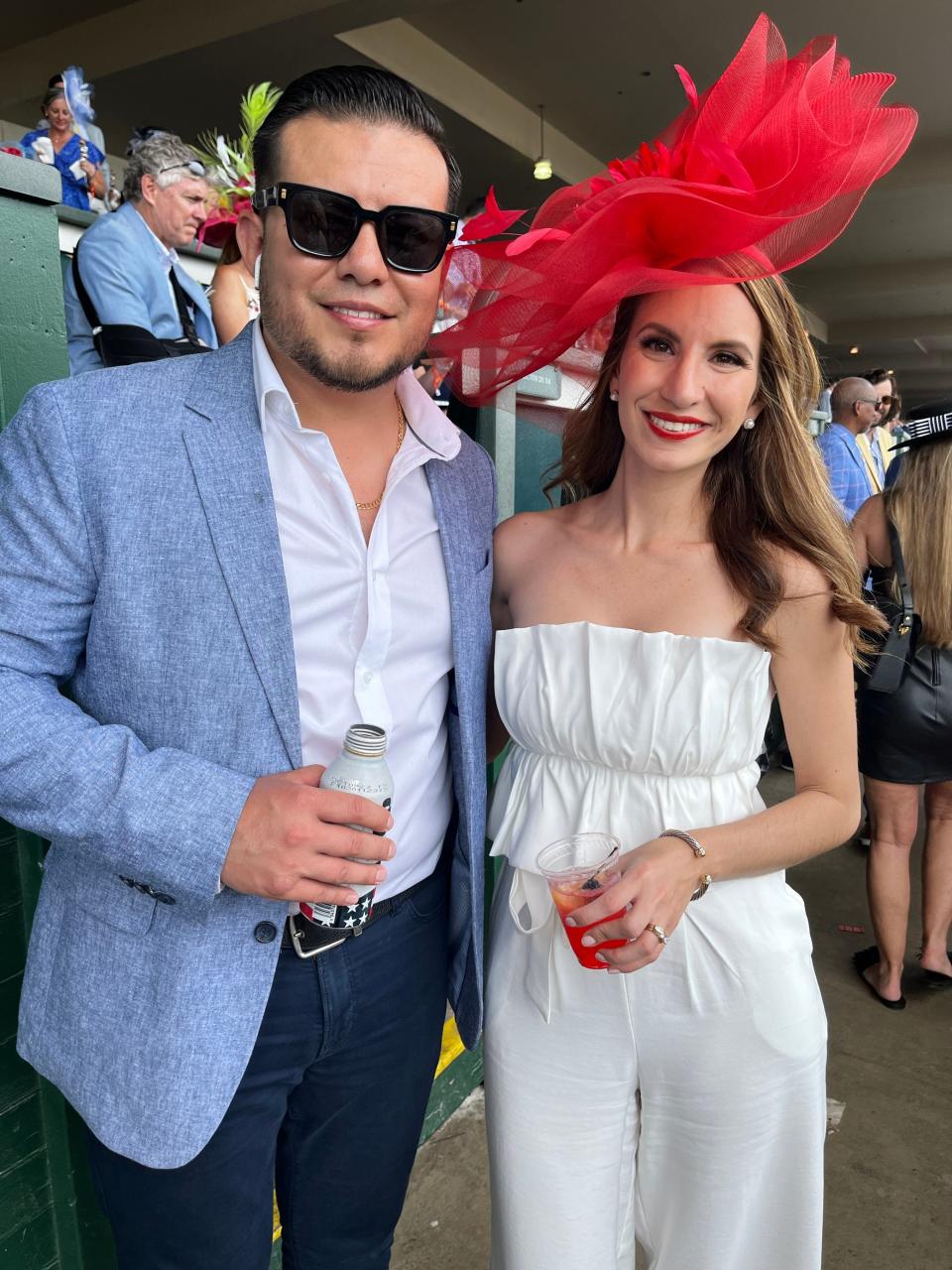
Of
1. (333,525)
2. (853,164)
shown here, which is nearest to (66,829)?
(333,525)

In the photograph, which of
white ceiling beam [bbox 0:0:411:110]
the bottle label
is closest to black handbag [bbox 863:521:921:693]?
the bottle label

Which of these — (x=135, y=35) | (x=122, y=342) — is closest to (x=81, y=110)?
(x=122, y=342)

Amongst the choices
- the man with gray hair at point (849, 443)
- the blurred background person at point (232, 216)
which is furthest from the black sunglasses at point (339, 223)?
the man with gray hair at point (849, 443)

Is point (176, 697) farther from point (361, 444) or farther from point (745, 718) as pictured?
point (745, 718)

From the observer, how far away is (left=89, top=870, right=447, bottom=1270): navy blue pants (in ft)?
4.57

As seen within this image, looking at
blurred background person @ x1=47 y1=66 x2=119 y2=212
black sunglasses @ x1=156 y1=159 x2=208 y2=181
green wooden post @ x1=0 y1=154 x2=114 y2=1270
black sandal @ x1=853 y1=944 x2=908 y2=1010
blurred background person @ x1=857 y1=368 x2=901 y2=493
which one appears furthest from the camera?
blurred background person @ x1=857 y1=368 x2=901 y2=493

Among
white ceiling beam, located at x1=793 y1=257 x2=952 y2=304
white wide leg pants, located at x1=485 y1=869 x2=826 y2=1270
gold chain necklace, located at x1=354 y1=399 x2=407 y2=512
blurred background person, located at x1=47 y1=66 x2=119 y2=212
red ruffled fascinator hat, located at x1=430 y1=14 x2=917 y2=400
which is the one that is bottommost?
white wide leg pants, located at x1=485 y1=869 x2=826 y2=1270

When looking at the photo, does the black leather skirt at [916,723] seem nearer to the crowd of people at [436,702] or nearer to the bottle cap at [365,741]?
the crowd of people at [436,702]

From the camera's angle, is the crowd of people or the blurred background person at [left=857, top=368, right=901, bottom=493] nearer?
the crowd of people

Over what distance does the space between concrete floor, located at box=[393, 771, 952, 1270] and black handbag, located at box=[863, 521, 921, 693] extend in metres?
1.30

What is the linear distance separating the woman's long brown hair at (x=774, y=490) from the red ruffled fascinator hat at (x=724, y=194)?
0.32 ft

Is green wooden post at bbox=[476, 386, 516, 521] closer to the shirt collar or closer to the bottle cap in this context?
the shirt collar

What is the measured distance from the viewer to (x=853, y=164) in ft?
4.81

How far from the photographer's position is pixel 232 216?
347 centimetres
